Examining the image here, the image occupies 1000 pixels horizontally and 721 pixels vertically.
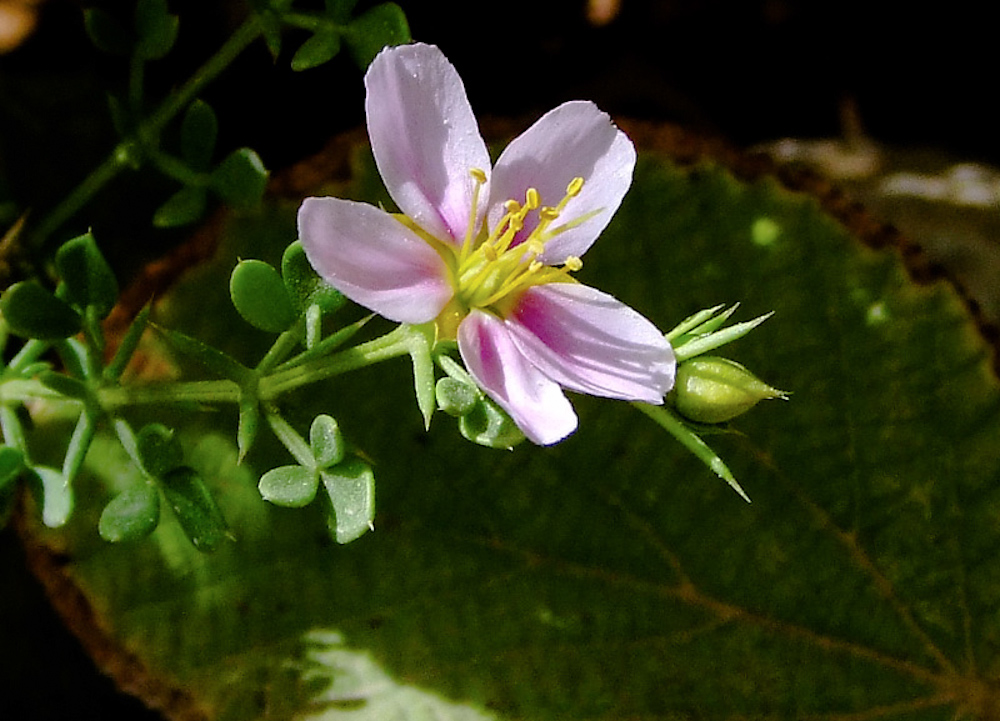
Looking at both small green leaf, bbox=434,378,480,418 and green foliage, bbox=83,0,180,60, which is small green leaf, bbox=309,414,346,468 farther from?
green foliage, bbox=83,0,180,60

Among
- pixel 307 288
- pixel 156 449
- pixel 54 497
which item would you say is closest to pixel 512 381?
pixel 307 288

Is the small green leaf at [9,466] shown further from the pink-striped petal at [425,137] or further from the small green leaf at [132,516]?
the pink-striped petal at [425,137]

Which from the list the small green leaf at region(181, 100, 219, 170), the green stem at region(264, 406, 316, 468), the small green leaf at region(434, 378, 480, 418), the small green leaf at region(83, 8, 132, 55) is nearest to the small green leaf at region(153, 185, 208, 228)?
the small green leaf at region(181, 100, 219, 170)

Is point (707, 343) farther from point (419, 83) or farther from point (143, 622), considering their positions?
point (143, 622)

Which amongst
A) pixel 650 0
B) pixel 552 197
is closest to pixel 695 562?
pixel 552 197

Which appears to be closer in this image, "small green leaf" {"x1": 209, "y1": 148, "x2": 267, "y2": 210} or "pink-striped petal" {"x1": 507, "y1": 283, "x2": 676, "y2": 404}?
"pink-striped petal" {"x1": 507, "y1": 283, "x2": 676, "y2": 404}

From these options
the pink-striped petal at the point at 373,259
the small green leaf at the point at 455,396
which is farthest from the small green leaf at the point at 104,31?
the small green leaf at the point at 455,396
